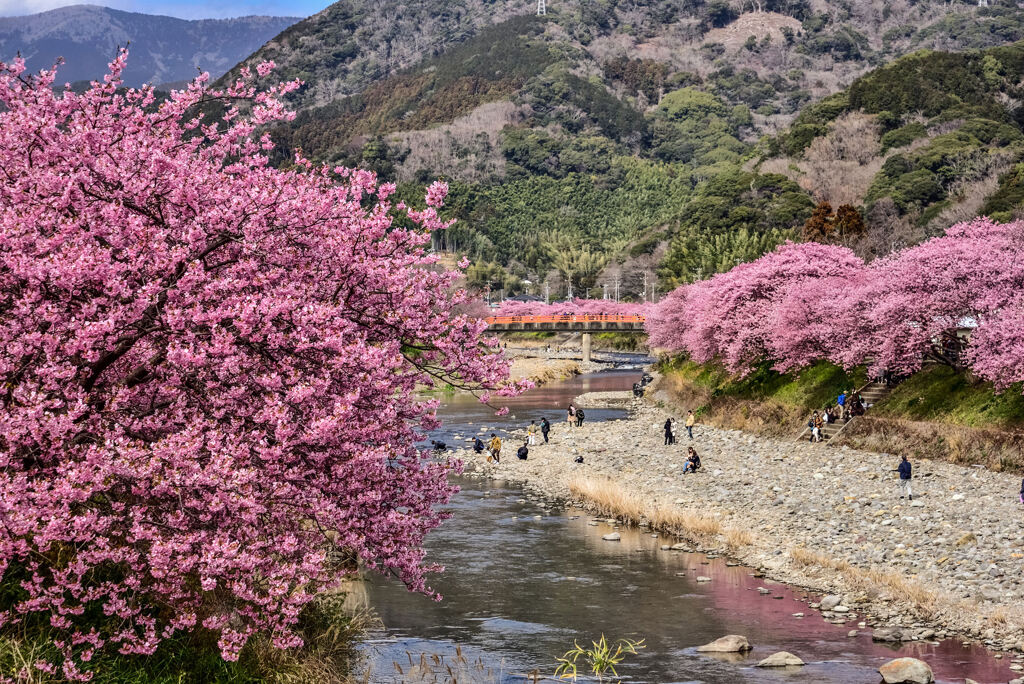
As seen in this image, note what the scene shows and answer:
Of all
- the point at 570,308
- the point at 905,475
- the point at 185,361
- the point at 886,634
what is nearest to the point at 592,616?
the point at 886,634

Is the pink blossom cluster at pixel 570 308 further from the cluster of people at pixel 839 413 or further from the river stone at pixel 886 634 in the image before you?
the river stone at pixel 886 634

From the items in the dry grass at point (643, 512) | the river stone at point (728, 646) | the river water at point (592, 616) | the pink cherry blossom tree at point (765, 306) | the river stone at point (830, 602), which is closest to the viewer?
the river water at point (592, 616)

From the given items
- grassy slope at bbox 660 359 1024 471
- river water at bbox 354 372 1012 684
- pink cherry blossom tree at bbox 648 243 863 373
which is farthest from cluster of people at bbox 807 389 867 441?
river water at bbox 354 372 1012 684

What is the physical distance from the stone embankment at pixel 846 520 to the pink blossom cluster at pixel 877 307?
5732mm

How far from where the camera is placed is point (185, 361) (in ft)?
42.5

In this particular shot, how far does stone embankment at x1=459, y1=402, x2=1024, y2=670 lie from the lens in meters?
27.0

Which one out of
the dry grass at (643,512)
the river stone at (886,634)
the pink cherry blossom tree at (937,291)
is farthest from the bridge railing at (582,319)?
the river stone at (886,634)

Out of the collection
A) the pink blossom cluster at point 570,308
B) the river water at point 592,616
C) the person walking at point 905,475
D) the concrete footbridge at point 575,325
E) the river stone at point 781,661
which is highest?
the pink blossom cluster at point 570,308

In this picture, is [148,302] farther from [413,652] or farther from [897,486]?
[897,486]

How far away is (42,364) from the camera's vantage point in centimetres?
1354

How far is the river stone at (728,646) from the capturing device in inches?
980

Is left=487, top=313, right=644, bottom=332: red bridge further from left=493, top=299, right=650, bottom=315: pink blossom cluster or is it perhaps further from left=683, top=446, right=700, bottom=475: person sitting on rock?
left=683, top=446, right=700, bottom=475: person sitting on rock

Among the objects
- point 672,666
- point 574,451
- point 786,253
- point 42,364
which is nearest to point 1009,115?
point 786,253

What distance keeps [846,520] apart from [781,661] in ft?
45.1
